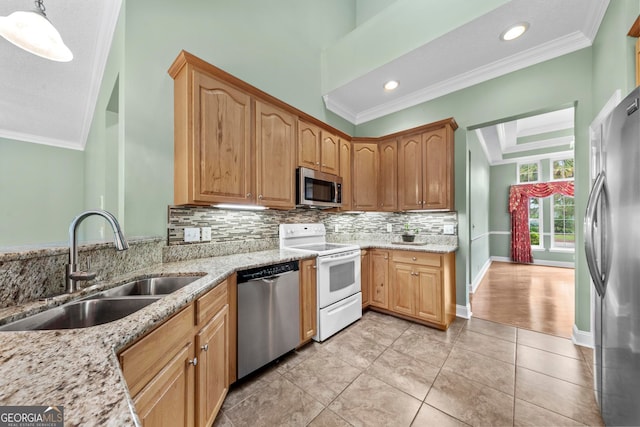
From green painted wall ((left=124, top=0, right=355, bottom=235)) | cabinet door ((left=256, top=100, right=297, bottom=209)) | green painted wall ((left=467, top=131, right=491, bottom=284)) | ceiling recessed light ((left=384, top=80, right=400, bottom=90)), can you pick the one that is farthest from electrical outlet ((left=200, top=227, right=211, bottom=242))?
green painted wall ((left=467, top=131, right=491, bottom=284))

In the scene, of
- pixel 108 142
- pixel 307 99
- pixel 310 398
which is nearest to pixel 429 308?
pixel 310 398

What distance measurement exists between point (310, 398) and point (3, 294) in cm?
166

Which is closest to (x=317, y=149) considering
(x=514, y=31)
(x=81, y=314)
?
(x=514, y=31)

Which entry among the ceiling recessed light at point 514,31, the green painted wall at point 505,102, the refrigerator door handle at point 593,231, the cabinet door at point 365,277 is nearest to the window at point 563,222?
→ the green painted wall at point 505,102

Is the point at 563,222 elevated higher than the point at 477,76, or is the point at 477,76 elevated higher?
the point at 477,76

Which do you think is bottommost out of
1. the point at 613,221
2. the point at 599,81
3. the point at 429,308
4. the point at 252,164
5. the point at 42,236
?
the point at 429,308

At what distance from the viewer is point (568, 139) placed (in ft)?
17.6

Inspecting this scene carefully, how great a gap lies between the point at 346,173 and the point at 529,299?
10.9 ft

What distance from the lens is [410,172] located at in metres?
3.06

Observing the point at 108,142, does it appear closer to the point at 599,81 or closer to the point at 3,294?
the point at 3,294

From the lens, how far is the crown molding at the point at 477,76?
2246 mm

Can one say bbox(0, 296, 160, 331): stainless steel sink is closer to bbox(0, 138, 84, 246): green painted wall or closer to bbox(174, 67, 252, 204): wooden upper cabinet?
bbox(174, 67, 252, 204): wooden upper cabinet

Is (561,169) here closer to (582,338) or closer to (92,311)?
(582,338)

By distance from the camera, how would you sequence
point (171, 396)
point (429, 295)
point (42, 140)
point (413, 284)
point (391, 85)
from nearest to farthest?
point (171, 396)
point (429, 295)
point (413, 284)
point (391, 85)
point (42, 140)
